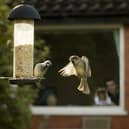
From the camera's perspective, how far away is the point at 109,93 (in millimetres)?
13531

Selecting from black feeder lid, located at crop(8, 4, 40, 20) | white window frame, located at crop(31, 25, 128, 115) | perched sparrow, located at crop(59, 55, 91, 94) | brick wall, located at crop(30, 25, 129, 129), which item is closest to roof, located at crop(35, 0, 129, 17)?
white window frame, located at crop(31, 25, 128, 115)

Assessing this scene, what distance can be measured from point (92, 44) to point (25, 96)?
288 cm

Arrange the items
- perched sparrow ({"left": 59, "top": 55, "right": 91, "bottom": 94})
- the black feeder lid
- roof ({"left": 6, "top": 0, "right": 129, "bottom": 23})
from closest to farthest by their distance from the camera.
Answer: perched sparrow ({"left": 59, "top": 55, "right": 91, "bottom": 94}) < the black feeder lid < roof ({"left": 6, "top": 0, "right": 129, "bottom": 23})

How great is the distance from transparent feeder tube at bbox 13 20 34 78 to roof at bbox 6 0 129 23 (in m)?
7.28

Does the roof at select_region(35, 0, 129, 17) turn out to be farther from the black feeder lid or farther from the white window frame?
the black feeder lid

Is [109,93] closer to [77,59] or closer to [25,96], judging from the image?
[25,96]

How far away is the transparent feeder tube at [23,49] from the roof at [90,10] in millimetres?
7284

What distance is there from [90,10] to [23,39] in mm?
7445

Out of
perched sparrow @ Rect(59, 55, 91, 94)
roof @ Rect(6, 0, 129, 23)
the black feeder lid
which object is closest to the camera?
perched sparrow @ Rect(59, 55, 91, 94)

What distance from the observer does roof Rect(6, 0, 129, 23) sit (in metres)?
13.6

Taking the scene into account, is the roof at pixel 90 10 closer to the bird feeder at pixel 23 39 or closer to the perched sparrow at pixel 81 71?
the bird feeder at pixel 23 39

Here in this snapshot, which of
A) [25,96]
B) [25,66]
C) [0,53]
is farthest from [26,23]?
[25,96]

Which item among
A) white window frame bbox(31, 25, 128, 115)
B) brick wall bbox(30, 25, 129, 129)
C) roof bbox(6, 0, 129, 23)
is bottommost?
brick wall bbox(30, 25, 129, 129)

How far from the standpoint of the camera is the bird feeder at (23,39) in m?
6.15
